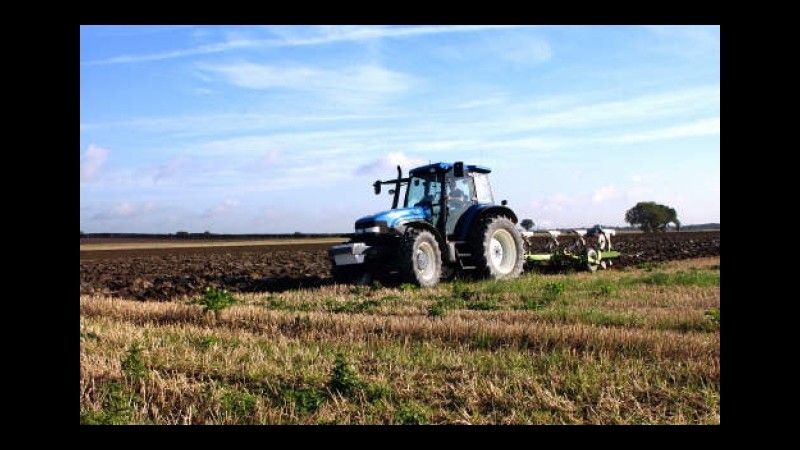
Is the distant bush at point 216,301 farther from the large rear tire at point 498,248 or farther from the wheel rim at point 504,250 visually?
the wheel rim at point 504,250

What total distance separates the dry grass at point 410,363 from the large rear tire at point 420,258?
2419mm

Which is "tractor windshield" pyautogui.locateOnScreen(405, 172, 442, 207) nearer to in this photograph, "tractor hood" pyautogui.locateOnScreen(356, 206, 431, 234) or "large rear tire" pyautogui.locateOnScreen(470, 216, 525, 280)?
"tractor hood" pyautogui.locateOnScreen(356, 206, 431, 234)

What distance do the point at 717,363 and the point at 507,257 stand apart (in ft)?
32.3

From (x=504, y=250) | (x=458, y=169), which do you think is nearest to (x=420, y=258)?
(x=458, y=169)

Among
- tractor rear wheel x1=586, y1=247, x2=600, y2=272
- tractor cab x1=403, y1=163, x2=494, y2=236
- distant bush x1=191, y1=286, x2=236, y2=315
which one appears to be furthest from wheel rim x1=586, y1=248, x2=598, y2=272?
distant bush x1=191, y1=286, x2=236, y2=315

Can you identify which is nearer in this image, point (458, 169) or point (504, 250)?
point (458, 169)

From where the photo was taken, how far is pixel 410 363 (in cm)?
612

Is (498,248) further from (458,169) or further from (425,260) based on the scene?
(458,169)

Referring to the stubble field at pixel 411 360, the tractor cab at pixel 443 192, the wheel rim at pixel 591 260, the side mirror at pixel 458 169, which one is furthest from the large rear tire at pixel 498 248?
the stubble field at pixel 411 360

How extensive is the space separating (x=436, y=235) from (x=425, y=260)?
2.56 feet

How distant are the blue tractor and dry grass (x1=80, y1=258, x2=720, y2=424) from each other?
2889 millimetres
